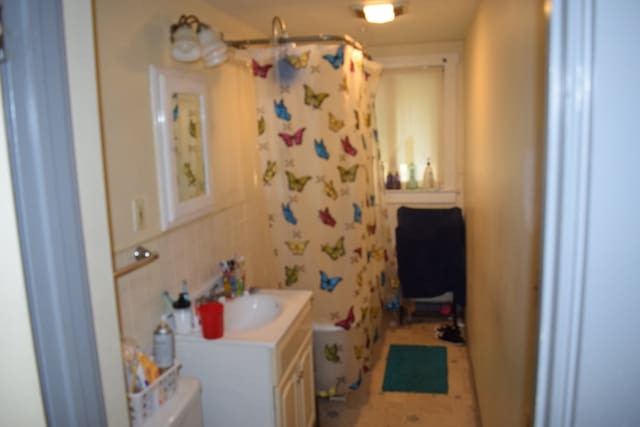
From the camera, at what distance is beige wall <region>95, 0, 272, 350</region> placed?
5.63ft

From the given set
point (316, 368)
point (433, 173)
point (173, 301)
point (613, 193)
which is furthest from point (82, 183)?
point (433, 173)

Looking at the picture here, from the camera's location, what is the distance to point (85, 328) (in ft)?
2.67

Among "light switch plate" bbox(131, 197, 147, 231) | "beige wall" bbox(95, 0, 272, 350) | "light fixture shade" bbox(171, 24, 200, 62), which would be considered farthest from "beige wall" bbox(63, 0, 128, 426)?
"light fixture shade" bbox(171, 24, 200, 62)

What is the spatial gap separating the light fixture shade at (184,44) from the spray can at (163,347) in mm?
1106

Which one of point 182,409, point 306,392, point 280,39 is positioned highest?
point 280,39

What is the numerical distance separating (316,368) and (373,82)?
1.91 meters

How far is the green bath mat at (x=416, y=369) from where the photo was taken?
3.16 m

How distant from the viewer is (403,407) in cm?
293

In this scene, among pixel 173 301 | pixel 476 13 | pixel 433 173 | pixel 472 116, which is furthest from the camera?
pixel 433 173

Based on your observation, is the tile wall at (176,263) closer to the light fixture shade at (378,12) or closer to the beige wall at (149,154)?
the beige wall at (149,154)

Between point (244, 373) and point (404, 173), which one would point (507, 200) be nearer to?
point (244, 373)

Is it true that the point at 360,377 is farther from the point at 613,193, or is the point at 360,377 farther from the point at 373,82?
the point at 613,193

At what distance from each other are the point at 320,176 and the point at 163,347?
136 cm

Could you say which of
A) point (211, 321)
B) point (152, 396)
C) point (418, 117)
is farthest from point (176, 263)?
point (418, 117)
